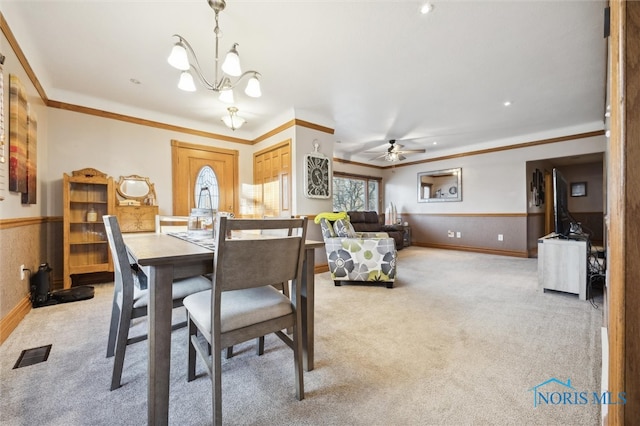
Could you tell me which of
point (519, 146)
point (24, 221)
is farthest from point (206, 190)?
point (519, 146)

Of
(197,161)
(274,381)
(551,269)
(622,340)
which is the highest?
(197,161)

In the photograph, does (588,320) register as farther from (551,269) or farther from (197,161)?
(197,161)

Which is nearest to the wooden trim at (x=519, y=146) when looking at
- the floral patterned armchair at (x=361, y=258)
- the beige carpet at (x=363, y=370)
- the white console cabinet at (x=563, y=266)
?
the white console cabinet at (x=563, y=266)

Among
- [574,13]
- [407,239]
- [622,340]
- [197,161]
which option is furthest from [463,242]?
[622,340]

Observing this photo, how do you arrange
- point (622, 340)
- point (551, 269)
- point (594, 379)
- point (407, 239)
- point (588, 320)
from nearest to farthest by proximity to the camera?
point (622, 340), point (594, 379), point (588, 320), point (551, 269), point (407, 239)

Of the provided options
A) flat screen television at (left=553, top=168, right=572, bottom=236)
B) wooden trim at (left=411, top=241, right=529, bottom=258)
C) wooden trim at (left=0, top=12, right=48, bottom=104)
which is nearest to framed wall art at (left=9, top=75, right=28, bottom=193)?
wooden trim at (left=0, top=12, right=48, bottom=104)

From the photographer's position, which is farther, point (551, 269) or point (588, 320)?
point (551, 269)

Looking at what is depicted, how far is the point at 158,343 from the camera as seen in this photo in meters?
1.11

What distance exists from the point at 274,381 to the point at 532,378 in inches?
56.2

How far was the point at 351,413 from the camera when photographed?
4.03 feet

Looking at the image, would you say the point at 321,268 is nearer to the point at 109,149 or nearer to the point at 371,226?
the point at 371,226

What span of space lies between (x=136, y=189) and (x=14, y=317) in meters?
2.04

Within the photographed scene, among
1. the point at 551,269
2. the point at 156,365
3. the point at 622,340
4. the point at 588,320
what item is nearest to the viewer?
the point at 622,340

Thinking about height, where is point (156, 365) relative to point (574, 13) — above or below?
below
